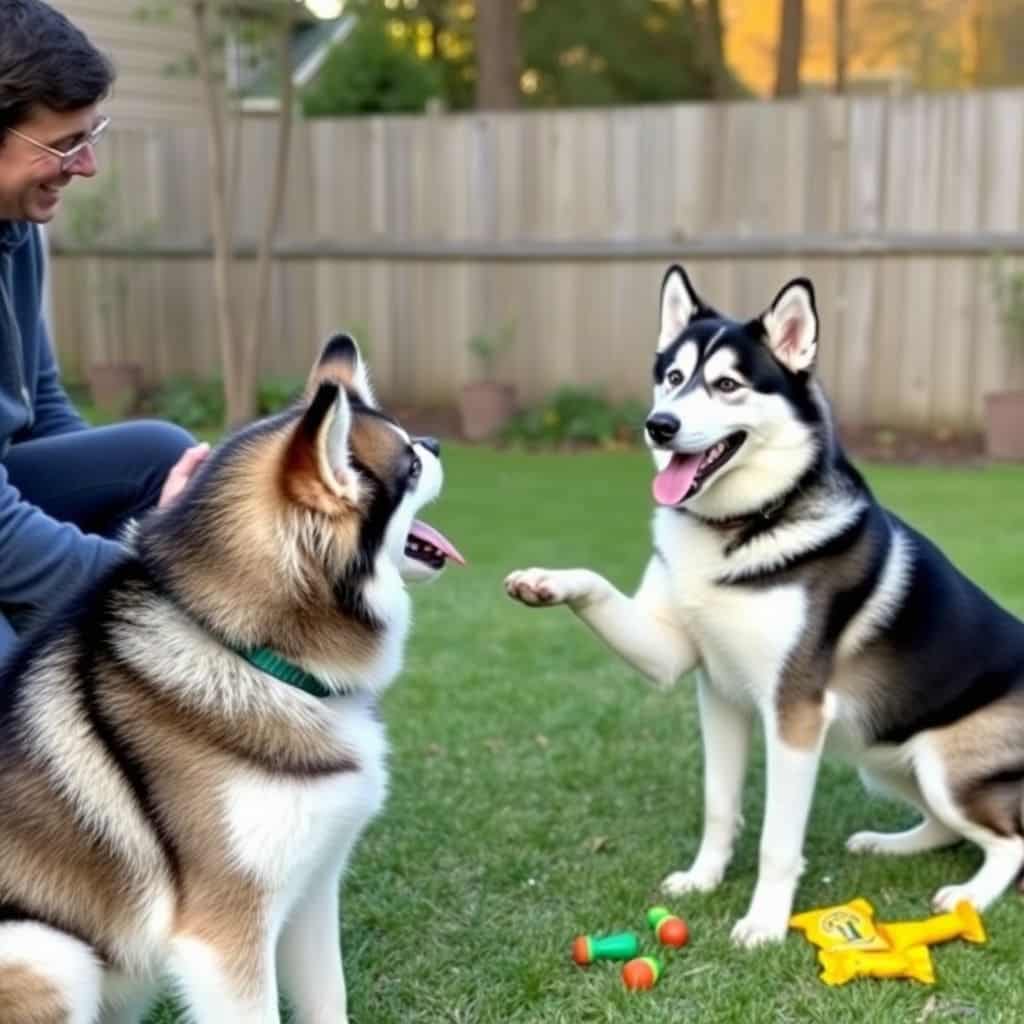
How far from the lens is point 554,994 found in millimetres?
2742

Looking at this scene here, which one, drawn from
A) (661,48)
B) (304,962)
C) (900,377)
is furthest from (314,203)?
(661,48)

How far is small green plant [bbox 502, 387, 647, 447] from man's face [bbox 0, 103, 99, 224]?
7539 millimetres

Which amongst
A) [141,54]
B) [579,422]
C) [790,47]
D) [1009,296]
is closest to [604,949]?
[579,422]

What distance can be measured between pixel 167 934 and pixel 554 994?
978 millimetres

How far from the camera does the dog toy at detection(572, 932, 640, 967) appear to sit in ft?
9.39

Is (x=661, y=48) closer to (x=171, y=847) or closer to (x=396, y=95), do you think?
(x=396, y=95)

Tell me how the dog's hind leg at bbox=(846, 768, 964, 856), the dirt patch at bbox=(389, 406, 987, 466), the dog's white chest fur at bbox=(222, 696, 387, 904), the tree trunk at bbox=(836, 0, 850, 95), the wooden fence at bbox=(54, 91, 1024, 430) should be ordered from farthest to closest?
the tree trunk at bbox=(836, 0, 850, 95), the wooden fence at bbox=(54, 91, 1024, 430), the dirt patch at bbox=(389, 406, 987, 466), the dog's hind leg at bbox=(846, 768, 964, 856), the dog's white chest fur at bbox=(222, 696, 387, 904)

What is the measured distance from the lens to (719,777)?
3.27 m

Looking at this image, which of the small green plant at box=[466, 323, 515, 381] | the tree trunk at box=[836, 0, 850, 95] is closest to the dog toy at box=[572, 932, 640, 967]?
the small green plant at box=[466, 323, 515, 381]

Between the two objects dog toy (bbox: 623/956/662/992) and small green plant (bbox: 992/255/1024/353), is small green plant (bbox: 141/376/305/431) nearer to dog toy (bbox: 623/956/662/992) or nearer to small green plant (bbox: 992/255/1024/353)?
small green plant (bbox: 992/255/1024/353)

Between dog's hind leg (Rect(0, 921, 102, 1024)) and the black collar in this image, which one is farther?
the black collar

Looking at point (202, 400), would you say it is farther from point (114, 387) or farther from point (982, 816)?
point (982, 816)

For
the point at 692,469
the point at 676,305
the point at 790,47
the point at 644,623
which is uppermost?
the point at 790,47

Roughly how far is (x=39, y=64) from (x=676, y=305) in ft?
5.39
